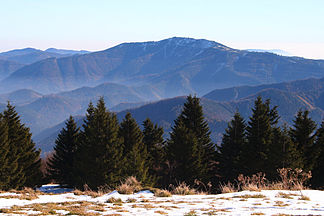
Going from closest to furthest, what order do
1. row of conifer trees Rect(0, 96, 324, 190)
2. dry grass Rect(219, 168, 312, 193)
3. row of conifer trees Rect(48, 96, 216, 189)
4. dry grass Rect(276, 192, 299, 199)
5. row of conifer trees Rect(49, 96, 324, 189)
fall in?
dry grass Rect(276, 192, 299, 199), dry grass Rect(219, 168, 312, 193), row of conifer trees Rect(48, 96, 216, 189), row of conifer trees Rect(0, 96, 324, 190), row of conifer trees Rect(49, 96, 324, 189)

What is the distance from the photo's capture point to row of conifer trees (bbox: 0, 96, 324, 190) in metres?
39.2

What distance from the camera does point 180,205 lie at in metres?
11.5

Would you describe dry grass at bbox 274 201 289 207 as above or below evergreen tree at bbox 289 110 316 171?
below

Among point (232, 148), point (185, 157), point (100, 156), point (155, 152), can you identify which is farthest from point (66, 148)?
point (232, 148)

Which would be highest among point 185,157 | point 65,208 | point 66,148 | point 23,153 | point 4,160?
point 66,148

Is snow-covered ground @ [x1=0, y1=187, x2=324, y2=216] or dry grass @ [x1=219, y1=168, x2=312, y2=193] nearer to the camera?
snow-covered ground @ [x1=0, y1=187, x2=324, y2=216]

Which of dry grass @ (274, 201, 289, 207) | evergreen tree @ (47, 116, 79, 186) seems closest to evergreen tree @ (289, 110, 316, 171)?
evergreen tree @ (47, 116, 79, 186)

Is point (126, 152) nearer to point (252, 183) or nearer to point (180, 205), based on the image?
point (252, 183)

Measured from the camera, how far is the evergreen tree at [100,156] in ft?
127

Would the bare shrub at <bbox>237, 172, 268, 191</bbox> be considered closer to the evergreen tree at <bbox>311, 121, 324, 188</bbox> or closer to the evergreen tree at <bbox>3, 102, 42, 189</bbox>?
the evergreen tree at <bbox>3, 102, 42, 189</bbox>

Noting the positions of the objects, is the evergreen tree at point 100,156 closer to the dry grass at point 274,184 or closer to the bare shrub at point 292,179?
the dry grass at point 274,184

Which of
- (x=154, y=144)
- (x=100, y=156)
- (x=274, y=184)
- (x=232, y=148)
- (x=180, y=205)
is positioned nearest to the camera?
(x=180, y=205)

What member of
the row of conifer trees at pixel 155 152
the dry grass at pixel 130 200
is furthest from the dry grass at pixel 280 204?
the row of conifer trees at pixel 155 152

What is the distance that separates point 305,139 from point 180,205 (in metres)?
42.6
